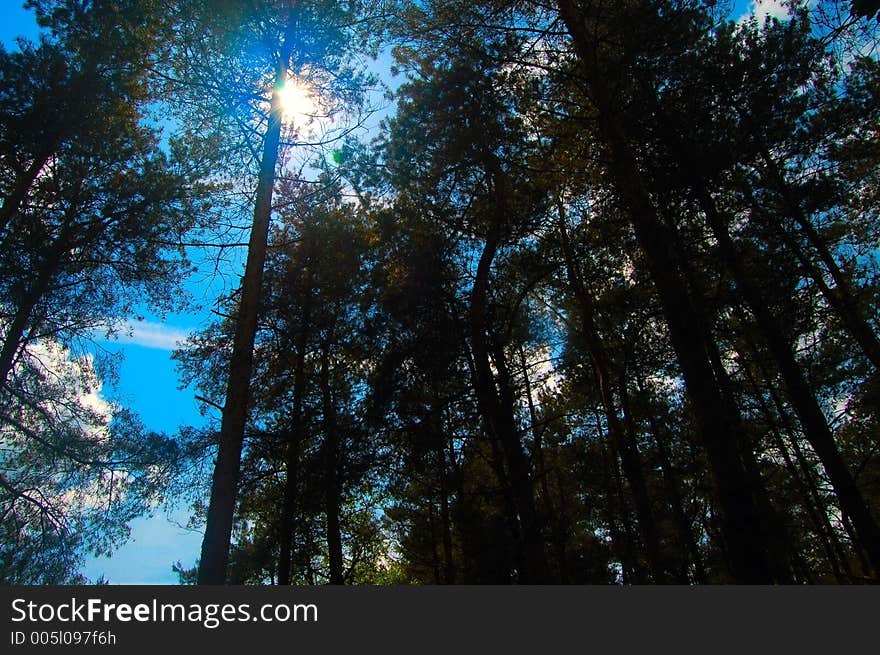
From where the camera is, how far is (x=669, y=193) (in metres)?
8.21

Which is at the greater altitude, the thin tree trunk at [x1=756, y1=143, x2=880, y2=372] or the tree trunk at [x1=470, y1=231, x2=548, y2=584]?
the thin tree trunk at [x1=756, y1=143, x2=880, y2=372]

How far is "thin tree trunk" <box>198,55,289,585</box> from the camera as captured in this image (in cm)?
465

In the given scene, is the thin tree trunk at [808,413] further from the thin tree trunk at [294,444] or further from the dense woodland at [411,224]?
the thin tree trunk at [294,444]

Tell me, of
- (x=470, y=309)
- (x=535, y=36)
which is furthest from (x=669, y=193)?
(x=470, y=309)

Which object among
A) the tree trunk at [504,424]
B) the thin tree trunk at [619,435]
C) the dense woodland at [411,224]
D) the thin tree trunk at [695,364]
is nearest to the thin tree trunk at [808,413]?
the dense woodland at [411,224]

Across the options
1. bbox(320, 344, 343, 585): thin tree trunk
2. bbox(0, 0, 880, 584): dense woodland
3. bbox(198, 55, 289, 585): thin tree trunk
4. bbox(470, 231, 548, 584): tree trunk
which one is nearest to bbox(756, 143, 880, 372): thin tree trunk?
bbox(0, 0, 880, 584): dense woodland

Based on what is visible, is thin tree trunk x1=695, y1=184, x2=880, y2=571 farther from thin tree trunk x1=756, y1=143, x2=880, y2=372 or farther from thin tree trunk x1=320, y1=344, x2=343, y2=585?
thin tree trunk x1=320, y1=344, x2=343, y2=585

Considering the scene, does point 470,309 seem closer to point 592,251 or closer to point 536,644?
point 592,251

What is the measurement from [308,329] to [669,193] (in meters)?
8.29

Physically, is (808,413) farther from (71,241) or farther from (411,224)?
(71,241)

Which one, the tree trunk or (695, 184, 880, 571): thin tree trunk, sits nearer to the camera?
the tree trunk

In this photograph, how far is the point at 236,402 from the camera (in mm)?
5359

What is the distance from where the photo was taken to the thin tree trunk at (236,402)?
4.65 m

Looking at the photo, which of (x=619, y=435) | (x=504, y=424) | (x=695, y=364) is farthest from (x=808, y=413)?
(x=504, y=424)
